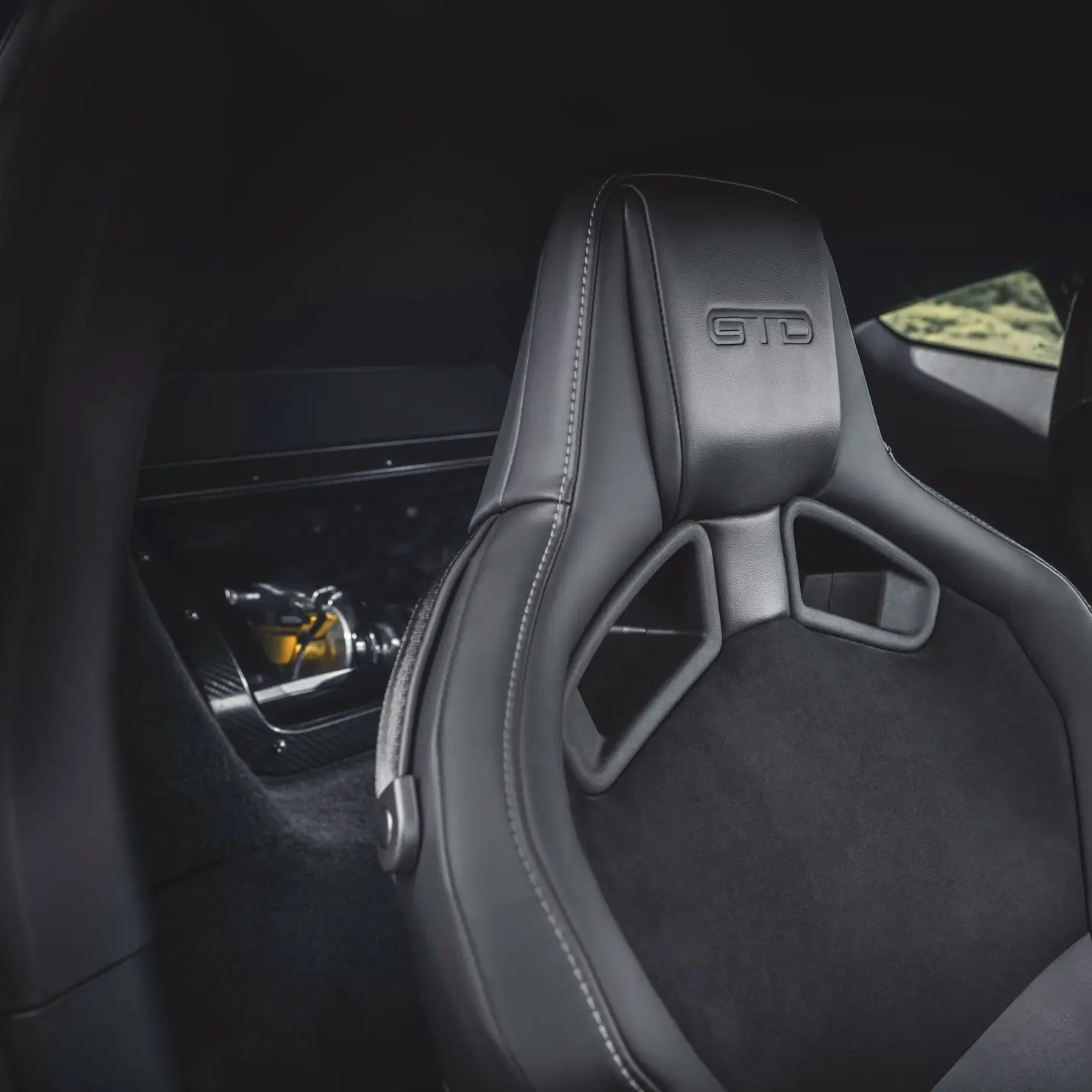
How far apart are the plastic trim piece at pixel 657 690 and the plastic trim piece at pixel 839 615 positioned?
8cm

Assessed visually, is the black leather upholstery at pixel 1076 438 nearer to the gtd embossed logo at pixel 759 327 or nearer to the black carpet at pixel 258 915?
the gtd embossed logo at pixel 759 327

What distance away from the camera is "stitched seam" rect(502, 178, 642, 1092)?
0.57 meters

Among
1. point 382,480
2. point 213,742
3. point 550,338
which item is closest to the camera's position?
point 550,338

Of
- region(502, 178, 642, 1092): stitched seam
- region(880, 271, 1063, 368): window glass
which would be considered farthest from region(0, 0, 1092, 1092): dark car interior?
region(880, 271, 1063, 368): window glass

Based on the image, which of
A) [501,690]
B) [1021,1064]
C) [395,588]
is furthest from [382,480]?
[1021,1064]

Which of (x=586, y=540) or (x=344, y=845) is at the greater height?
(x=586, y=540)

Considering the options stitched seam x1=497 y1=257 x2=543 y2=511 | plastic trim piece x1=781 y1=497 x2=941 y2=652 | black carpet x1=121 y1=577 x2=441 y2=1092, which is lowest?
black carpet x1=121 y1=577 x2=441 y2=1092

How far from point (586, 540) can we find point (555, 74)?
0.57 meters

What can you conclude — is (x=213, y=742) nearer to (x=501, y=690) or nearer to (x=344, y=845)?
(x=344, y=845)

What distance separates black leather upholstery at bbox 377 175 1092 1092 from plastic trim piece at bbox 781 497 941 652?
11 mm

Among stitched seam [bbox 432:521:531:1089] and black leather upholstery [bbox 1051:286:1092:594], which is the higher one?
stitched seam [bbox 432:521:531:1089]

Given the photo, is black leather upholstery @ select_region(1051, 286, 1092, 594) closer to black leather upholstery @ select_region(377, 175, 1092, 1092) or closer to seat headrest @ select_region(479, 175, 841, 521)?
black leather upholstery @ select_region(377, 175, 1092, 1092)

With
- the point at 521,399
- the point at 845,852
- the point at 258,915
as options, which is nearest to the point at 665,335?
the point at 521,399

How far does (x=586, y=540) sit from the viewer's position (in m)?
0.70
